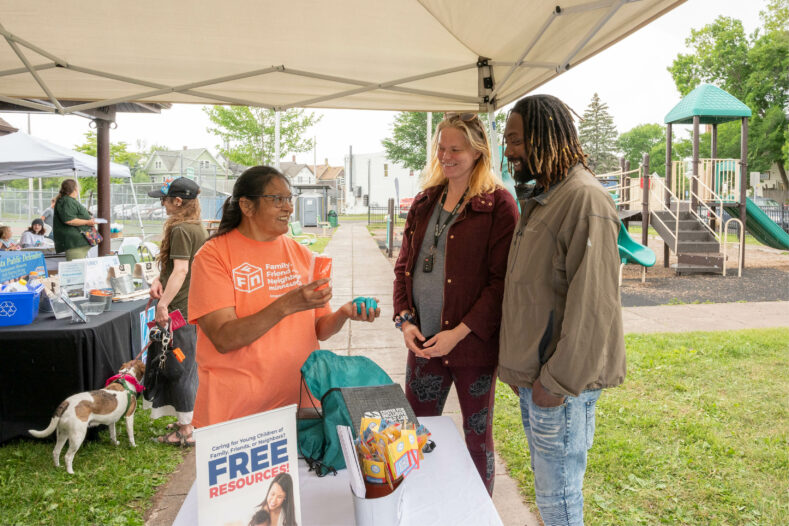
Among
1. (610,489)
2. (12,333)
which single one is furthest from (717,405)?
(12,333)

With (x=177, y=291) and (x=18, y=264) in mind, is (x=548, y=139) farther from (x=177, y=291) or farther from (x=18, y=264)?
(x=18, y=264)

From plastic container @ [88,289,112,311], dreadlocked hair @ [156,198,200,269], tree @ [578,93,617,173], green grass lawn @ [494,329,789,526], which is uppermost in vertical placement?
tree @ [578,93,617,173]

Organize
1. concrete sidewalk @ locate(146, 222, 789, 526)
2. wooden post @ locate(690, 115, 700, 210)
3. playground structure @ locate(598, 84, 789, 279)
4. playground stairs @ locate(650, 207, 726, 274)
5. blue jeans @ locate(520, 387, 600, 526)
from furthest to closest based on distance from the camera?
wooden post @ locate(690, 115, 700, 210), playground structure @ locate(598, 84, 789, 279), playground stairs @ locate(650, 207, 726, 274), concrete sidewalk @ locate(146, 222, 789, 526), blue jeans @ locate(520, 387, 600, 526)

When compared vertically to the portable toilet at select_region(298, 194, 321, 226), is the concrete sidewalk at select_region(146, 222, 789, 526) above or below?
below

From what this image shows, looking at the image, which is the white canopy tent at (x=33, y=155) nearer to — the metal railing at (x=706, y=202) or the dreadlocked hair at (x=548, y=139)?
the dreadlocked hair at (x=548, y=139)

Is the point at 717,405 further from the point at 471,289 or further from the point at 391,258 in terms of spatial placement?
the point at 391,258

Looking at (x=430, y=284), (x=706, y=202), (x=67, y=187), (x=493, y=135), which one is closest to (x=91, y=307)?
(x=430, y=284)

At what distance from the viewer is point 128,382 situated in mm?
3445

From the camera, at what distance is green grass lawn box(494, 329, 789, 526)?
292 cm

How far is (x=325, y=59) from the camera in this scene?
3.21 meters

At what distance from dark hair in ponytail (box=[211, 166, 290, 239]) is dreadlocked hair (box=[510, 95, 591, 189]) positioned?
907 mm

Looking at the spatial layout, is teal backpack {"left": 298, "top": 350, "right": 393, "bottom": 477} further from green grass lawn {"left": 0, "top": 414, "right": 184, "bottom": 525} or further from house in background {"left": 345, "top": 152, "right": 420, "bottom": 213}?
house in background {"left": 345, "top": 152, "right": 420, "bottom": 213}

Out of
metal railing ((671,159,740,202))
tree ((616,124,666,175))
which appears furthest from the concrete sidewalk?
tree ((616,124,666,175))

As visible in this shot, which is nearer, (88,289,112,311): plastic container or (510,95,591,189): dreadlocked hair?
(510,95,591,189): dreadlocked hair
